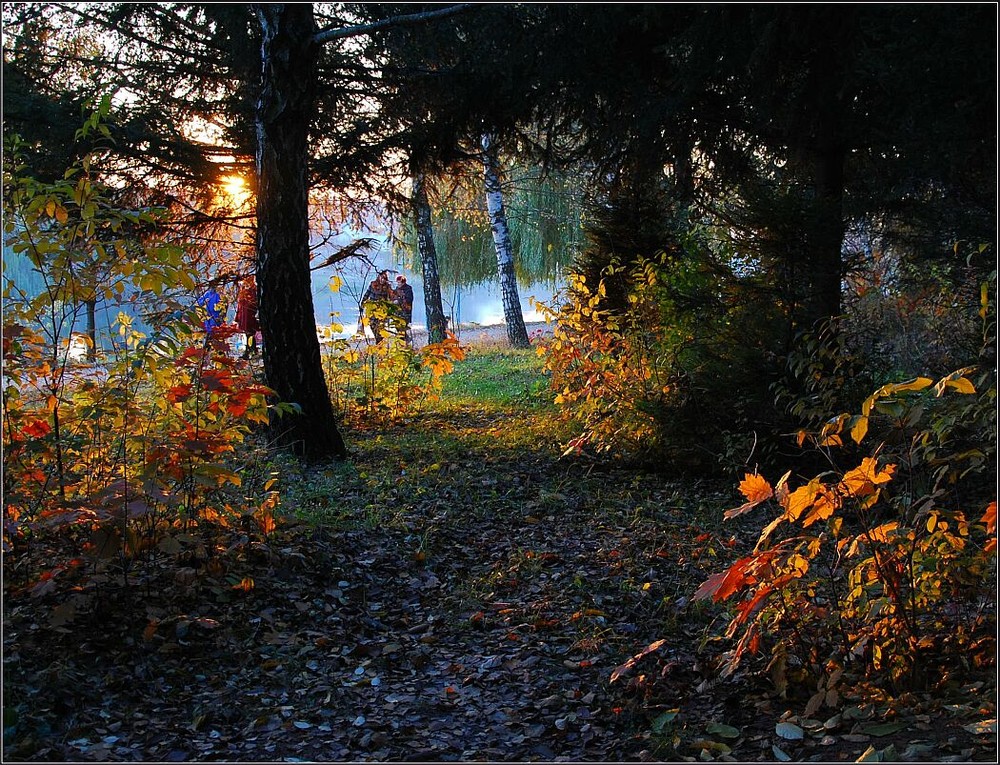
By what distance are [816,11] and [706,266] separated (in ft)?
5.58

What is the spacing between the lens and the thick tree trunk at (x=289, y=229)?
231 inches

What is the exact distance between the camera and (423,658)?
3.26 metres

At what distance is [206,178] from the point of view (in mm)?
7359

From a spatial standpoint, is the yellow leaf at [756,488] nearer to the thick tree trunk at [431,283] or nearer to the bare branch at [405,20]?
the bare branch at [405,20]

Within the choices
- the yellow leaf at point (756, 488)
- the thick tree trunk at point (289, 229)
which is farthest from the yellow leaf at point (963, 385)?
the thick tree trunk at point (289, 229)

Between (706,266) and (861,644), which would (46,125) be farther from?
(861,644)

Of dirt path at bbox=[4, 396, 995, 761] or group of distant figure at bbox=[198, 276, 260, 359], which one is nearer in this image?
dirt path at bbox=[4, 396, 995, 761]

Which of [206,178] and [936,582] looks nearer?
[936,582]

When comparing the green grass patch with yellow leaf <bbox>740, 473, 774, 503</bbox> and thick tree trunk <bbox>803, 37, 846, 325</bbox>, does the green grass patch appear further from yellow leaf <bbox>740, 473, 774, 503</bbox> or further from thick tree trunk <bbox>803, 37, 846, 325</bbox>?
yellow leaf <bbox>740, 473, 774, 503</bbox>

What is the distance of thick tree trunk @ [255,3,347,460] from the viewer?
5.86 meters

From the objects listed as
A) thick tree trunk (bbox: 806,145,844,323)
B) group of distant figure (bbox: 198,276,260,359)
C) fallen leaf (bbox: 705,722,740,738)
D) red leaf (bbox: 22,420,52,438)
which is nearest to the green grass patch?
group of distant figure (bbox: 198,276,260,359)

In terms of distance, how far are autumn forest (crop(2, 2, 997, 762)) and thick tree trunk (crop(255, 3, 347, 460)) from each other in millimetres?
26

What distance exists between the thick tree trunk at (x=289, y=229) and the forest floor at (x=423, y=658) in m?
1.49

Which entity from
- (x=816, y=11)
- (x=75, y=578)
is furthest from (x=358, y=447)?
(x=816, y=11)
